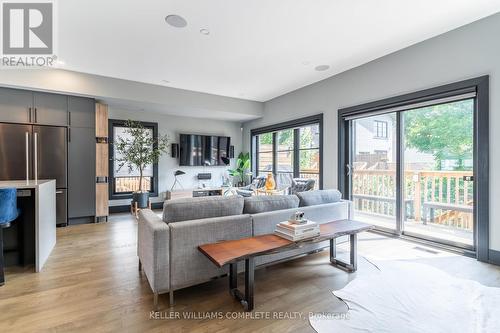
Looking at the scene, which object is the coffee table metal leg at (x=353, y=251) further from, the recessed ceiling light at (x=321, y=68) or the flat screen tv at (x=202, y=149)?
the flat screen tv at (x=202, y=149)

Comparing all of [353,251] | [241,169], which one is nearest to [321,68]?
[353,251]

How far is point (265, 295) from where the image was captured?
217 cm

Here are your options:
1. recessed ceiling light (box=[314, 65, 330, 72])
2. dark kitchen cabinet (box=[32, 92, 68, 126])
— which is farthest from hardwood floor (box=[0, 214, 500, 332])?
recessed ceiling light (box=[314, 65, 330, 72])

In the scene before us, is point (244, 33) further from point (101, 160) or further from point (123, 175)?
point (123, 175)

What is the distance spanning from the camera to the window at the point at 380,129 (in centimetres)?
410

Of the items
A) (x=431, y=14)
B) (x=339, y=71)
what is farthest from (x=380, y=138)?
(x=431, y=14)

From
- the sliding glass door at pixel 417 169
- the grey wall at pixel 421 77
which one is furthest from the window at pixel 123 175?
the sliding glass door at pixel 417 169

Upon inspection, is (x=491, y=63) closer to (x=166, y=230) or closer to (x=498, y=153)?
(x=498, y=153)

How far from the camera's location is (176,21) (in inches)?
112

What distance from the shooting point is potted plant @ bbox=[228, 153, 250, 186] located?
7246 millimetres

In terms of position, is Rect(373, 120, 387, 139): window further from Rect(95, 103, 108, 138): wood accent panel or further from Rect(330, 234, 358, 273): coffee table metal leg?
Rect(95, 103, 108, 138): wood accent panel

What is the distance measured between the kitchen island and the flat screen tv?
359cm

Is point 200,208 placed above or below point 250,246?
above

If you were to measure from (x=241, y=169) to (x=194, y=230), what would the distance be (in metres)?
5.24
